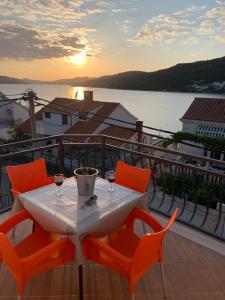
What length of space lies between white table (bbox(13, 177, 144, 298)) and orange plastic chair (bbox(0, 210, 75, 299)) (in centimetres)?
12

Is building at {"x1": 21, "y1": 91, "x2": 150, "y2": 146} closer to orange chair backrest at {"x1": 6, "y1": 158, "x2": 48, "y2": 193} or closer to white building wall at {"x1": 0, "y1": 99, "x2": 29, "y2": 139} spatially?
white building wall at {"x1": 0, "y1": 99, "x2": 29, "y2": 139}

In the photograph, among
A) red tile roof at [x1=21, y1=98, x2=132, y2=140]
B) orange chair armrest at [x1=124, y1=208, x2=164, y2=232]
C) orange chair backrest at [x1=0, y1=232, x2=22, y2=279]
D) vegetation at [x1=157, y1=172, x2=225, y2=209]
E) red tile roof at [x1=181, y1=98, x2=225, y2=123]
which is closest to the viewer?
orange chair backrest at [x1=0, y1=232, x2=22, y2=279]

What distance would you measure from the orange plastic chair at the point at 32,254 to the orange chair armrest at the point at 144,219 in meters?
0.73

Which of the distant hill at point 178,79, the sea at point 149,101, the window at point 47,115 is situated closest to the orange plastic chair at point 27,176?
the window at point 47,115

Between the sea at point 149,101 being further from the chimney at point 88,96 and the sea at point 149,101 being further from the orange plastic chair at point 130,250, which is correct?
the orange plastic chair at point 130,250

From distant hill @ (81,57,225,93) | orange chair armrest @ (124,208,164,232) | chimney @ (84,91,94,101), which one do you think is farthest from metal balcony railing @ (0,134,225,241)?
distant hill @ (81,57,225,93)

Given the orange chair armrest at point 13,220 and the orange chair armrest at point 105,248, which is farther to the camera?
the orange chair armrest at point 13,220

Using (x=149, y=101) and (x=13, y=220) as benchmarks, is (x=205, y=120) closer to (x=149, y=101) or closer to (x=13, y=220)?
(x=13, y=220)

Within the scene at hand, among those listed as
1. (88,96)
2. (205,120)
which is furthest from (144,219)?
(88,96)

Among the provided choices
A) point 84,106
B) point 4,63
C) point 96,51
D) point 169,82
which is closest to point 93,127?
point 84,106

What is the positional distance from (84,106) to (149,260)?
20.0 metres

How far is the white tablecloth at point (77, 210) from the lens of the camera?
1837 millimetres

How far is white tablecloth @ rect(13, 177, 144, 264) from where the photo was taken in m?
1.84

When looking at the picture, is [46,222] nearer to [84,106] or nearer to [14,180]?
[14,180]
